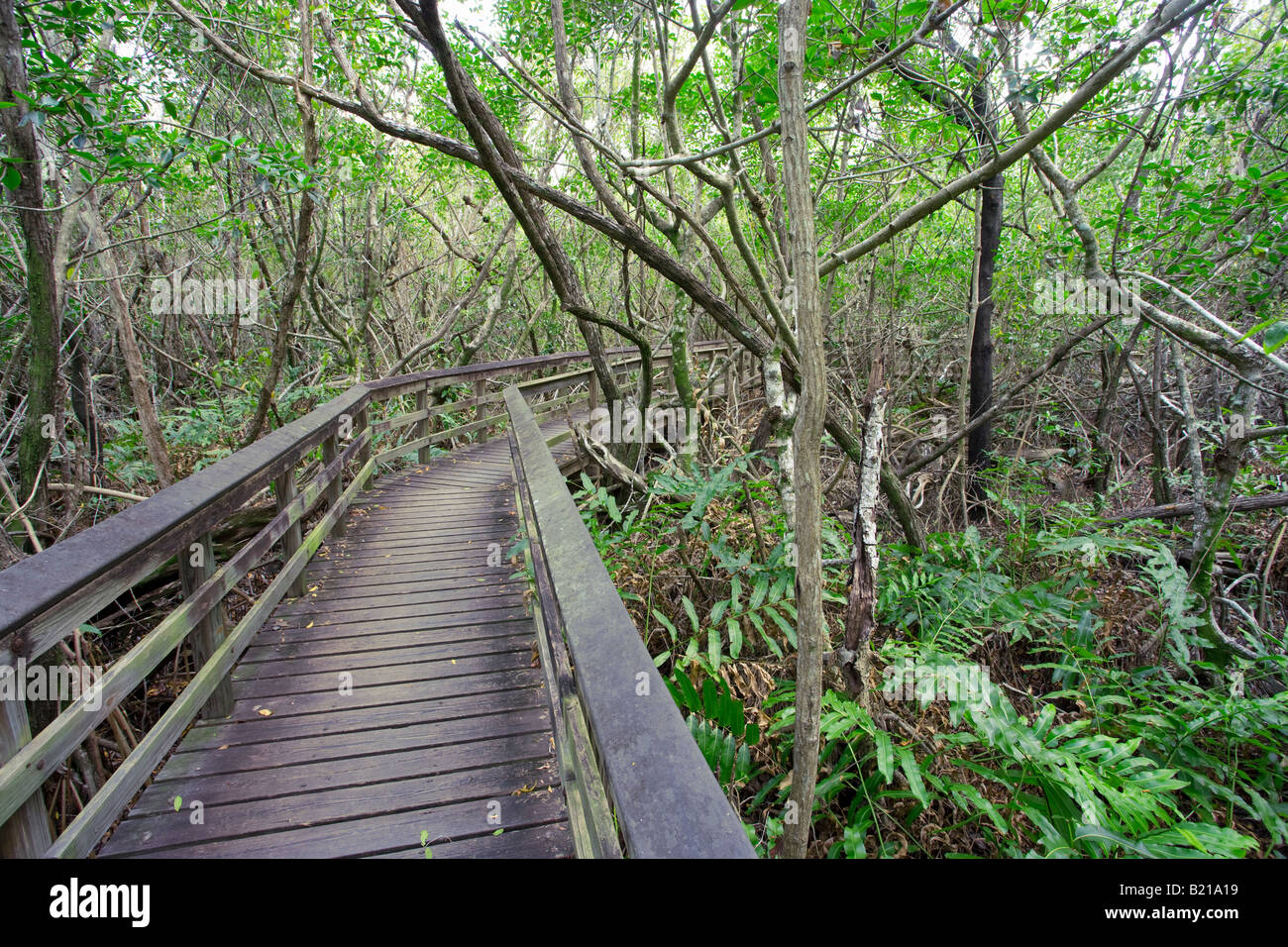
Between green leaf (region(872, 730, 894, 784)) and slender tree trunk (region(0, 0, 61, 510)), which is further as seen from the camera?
slender tree trunk (region(0, 0, 61, 510))

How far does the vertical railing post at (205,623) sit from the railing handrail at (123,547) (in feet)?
0.35

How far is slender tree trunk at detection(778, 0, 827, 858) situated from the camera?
1.80 meters

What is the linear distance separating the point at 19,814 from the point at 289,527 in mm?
2284

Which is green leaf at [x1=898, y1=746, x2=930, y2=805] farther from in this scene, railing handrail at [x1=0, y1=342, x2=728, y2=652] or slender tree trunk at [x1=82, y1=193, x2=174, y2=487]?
slender tree trunk at [x1=82, y1=193, x2=174, y2=487]

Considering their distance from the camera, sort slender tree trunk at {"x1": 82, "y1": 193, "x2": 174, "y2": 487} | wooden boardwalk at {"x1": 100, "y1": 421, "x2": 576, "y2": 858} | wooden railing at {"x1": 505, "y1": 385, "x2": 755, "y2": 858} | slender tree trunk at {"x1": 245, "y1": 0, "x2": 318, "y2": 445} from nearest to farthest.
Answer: wooden railing at {"x1": 505, "y1": 385, "x2": 755, "y2": 858}
wooden boardwalk at {"x1": 100, "y1": 421, "x2": 576, "y2": 858}
slender tree trunk at {"x1": 82, "y1": 193, "x2": 174, "y2": 487}
slender tree trunk at {"x1": 245, "y1": 0, "x2": 318, "y2": 445}

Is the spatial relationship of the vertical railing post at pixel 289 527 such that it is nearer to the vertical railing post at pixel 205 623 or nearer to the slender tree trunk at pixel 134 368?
the vertical railing post at pixel 205 623

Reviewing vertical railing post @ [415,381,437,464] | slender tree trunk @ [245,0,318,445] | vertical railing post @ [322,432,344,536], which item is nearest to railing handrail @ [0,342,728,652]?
vertical railing post @ [322,432,344,536]

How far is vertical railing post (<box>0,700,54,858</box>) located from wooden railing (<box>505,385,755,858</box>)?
131 centimetres

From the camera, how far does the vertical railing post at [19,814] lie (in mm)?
1462

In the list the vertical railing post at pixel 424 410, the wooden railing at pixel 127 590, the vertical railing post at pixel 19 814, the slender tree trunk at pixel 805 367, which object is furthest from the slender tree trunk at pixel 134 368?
the slender tree trunk at pixel 805 367

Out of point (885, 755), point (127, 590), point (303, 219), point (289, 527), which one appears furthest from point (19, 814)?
point (303, 219)
